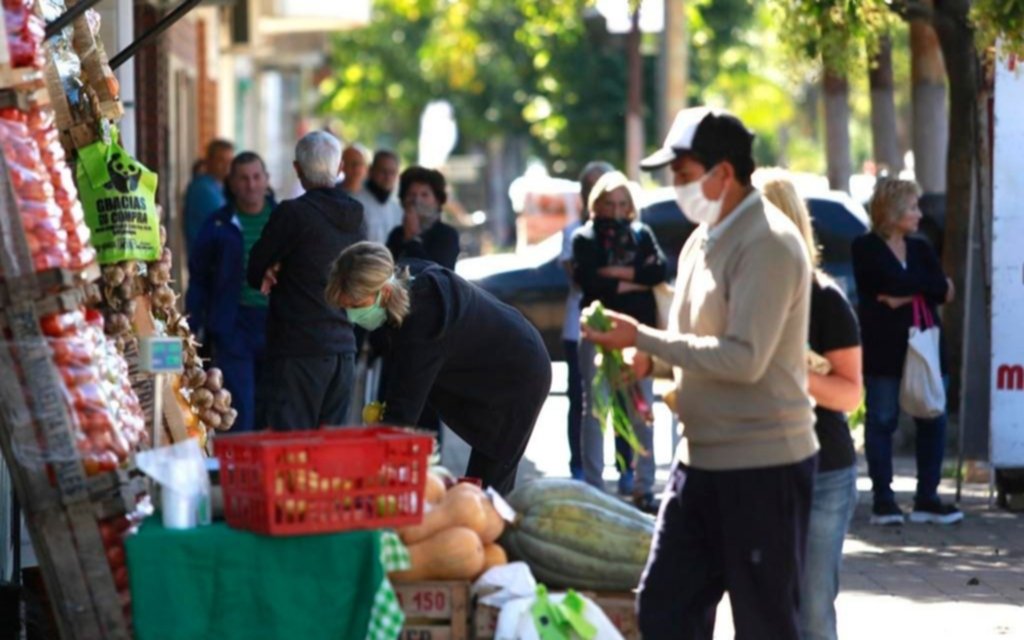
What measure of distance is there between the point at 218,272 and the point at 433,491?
592cm

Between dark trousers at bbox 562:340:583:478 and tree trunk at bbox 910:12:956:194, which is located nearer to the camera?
dark trousers at bbox 562:340:583:478

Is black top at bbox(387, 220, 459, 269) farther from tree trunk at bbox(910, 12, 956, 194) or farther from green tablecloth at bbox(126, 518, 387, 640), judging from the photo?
tree trunk at bbox(910, 12, 956, 194)

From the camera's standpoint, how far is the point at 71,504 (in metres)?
6.96

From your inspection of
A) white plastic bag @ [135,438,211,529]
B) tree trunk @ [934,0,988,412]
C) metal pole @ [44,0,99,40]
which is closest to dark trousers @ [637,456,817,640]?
white plastic bag @ [135,438,211,529]

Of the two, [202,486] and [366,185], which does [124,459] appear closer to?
[202,486]

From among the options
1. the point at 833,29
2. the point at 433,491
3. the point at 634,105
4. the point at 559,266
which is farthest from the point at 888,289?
the point at 634,105

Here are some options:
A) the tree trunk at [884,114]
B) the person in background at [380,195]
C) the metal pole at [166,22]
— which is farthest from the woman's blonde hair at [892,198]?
the tree trunk at [884,114]

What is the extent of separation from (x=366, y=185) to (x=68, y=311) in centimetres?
889

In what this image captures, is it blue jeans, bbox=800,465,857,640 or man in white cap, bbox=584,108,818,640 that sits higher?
man in white cap, bbox=584,108,818,640

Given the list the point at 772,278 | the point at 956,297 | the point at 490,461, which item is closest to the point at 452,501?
→ the point at 772,278

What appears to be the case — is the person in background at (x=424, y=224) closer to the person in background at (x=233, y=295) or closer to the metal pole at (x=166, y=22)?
the person in background at (x=233, y=295)

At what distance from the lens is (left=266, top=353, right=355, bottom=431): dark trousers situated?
10359 mm

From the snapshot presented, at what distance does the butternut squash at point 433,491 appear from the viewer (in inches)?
276

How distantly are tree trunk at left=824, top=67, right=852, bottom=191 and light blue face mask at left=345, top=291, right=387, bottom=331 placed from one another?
15.4 metres
